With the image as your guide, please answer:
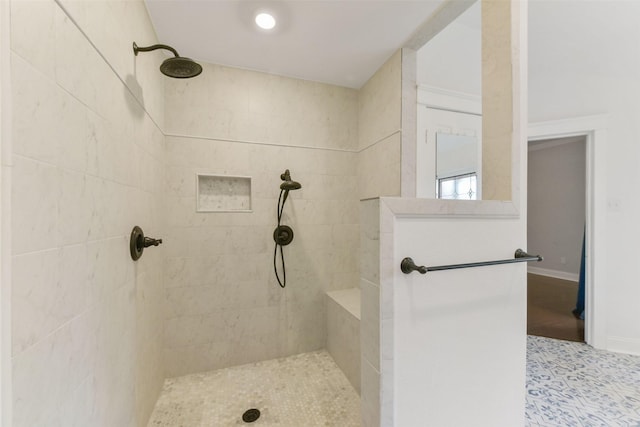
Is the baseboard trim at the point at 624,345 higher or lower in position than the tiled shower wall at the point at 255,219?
lower

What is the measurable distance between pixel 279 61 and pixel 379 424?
7.68 ft

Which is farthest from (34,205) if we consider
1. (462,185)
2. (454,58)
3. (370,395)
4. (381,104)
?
(454,58)

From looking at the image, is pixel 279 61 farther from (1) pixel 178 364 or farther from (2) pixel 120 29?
(1) pixel 178 364

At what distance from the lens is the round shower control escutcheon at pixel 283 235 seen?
2154mm

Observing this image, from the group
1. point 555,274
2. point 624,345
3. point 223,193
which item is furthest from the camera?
point 555,274

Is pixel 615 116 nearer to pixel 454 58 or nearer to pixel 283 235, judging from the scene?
pixel 454 58

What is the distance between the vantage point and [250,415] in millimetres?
1543

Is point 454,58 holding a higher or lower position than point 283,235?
higher

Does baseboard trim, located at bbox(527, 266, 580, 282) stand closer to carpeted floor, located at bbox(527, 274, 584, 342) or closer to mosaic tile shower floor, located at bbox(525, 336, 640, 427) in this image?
carpeted floor, located at bbox(527, 274, 584, 342)

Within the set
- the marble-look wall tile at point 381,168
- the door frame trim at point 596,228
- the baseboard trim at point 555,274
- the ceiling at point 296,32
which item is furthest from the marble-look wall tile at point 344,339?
the baseboard trim at point 555,274

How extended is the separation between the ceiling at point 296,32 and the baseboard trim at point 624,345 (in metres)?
3.14

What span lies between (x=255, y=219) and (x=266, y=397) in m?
1.29

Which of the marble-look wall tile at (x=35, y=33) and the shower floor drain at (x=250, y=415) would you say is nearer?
the marble-look wall tile at (x=35, y=33)

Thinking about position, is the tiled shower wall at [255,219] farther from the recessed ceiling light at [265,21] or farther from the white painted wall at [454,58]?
the white painted wall at [454,58]
